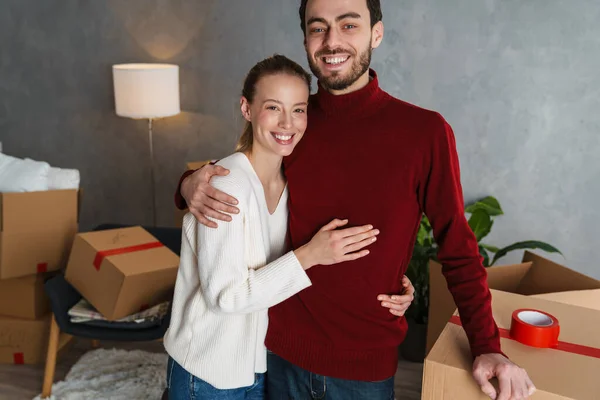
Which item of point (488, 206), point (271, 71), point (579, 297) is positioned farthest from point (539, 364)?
point (488, 206)

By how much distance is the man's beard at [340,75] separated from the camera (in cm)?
129

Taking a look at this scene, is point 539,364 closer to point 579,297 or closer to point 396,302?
point 396,302

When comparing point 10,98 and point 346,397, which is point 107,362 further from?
point 10,98

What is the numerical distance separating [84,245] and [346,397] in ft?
5.04

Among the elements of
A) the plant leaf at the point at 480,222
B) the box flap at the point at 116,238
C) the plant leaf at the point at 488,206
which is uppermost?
the plant leaf at the point at 488,206

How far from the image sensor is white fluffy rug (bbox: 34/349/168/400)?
254cm

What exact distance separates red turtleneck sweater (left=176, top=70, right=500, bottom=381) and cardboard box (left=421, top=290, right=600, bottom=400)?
4.8 inches

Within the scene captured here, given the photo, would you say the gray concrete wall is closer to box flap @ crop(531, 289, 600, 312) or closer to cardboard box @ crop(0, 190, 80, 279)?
cardboard box @ crop(0, 190, 80, 279)

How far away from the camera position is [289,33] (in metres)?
3.23

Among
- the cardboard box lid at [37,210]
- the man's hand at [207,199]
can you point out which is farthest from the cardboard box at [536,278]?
the cardboard box lid at [37,210]

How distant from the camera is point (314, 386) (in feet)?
4.40

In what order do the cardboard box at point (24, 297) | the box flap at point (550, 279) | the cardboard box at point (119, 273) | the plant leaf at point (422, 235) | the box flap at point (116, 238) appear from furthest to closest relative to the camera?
the plant leaf at point (422, 235) < the cardboard box at point (24, 297) < the box flap at point (116, 238) < the cardboard box at point (119, 273) < the box flap at point (550, 279)

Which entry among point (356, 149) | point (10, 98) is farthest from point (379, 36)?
point (10, 98)

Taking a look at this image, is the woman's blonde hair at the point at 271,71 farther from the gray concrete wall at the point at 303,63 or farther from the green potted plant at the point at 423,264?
the gray concrete wall at the point at 303,63
